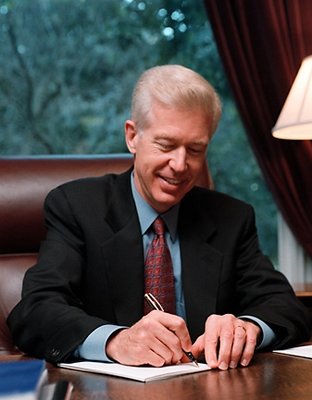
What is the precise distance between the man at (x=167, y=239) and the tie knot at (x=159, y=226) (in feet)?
0.05

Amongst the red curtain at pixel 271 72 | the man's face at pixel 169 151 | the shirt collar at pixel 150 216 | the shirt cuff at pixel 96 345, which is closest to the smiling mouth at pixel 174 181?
the man's face at pixel 169 151

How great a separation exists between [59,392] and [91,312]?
37.1 inches

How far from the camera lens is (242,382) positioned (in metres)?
1.28

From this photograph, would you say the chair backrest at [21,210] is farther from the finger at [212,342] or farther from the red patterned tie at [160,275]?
the finger at [212,342]

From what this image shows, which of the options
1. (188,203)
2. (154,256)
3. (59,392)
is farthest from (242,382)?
(188,203)

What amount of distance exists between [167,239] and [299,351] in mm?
602

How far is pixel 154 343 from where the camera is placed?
1426 mm

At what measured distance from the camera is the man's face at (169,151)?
192cm

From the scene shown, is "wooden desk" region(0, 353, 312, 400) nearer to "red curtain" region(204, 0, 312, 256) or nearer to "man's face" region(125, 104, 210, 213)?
"man's face" region(125, 104, 210, 213)

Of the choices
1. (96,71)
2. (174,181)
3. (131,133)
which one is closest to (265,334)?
(174,181)

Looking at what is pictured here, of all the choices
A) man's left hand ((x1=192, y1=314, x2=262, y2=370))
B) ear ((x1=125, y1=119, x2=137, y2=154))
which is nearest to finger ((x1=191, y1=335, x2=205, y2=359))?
man's left hand ((x1=192, y1=314, x2=262, y2=370))

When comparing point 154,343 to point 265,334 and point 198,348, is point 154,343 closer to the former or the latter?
point 198,348

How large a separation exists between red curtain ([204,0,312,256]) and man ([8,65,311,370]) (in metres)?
1.07

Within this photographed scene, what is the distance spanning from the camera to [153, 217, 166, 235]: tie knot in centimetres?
206
